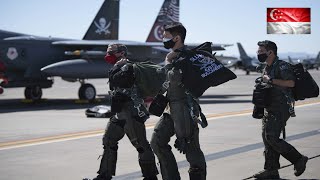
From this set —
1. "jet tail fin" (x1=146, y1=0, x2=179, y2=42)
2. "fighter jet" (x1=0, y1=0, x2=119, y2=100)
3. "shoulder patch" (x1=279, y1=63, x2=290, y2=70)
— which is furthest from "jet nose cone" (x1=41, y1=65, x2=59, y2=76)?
"shoulder patch" (x1=279, y1=63, x2=290, y2=70)

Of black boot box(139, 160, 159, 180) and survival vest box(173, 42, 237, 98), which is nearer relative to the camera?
survival vest box(173, 42, 237, 98)

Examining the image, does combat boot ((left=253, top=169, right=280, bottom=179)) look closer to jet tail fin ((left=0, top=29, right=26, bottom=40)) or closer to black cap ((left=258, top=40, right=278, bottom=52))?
black cap ((left=258, top=40, right=278, bottom=52))

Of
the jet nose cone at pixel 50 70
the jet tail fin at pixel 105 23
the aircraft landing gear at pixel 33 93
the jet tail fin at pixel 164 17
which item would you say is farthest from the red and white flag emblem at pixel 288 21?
the jet tail fin at pixel 164 17

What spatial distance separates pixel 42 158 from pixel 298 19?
794cm

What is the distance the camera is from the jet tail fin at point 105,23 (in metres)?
29.8

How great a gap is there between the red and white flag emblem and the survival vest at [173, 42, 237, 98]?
24.8 feet

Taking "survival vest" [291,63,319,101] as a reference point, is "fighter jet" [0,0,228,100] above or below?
below

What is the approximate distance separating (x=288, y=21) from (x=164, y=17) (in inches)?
908

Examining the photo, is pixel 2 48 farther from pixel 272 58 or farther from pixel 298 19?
pixel 272 58

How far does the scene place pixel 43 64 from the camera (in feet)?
80.9

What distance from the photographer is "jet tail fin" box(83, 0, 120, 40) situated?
1172 inches

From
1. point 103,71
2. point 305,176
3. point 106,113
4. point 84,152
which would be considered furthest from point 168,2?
point 305,176

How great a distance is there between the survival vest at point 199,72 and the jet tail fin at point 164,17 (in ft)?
99.5

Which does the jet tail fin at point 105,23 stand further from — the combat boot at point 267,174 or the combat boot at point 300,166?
the combat boot at point 300,166
